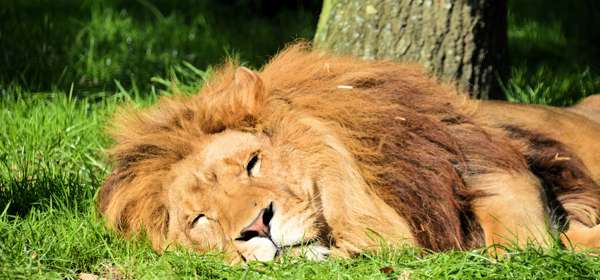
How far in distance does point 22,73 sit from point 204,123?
2654mm

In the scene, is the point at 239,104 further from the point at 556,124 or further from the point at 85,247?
the point at 556,124

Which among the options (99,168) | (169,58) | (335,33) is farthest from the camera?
(169,58)

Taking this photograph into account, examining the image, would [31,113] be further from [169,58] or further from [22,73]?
[169,58]

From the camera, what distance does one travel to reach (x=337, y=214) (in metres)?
3.76

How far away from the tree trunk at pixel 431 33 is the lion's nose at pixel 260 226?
1.90 m

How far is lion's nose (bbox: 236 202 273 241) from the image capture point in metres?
3.56

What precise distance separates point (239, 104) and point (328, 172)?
1.46 feet

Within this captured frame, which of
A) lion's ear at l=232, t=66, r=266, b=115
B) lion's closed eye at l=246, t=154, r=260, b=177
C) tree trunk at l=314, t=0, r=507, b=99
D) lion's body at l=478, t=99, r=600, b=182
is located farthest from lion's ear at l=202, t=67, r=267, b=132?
tree trunk at l=314, t=0, r=507, b=99

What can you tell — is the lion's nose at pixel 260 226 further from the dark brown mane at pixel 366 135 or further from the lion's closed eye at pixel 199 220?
the dark brown mane at pixel 366 135

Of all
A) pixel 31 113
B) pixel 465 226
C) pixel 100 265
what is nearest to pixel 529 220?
pixel 465 226

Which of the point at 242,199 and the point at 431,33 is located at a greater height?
the point at 431,33

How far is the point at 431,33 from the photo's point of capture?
206 inches

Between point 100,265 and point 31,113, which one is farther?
point 31,113

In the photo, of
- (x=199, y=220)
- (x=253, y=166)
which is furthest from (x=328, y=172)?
(x=199, y=220)
